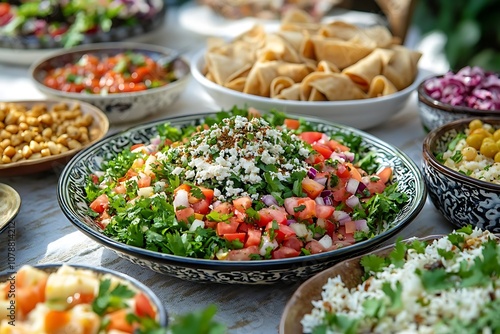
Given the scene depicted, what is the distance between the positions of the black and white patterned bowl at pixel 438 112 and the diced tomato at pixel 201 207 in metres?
1.06

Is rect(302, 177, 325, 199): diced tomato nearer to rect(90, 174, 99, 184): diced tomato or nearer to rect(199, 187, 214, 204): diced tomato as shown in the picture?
rect(199, 187, 214, 204): diced tomato

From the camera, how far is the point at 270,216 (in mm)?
1568

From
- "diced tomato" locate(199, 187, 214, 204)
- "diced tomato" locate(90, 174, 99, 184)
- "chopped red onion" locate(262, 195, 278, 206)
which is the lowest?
"diced tomato" locate(90, 174, 99, 184)

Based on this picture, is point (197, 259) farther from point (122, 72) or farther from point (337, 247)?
point (122, 72)

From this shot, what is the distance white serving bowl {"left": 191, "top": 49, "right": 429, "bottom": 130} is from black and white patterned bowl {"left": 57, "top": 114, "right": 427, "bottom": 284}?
329mm

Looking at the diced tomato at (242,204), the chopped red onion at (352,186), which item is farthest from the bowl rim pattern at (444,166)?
the diced tomato at (242,204)

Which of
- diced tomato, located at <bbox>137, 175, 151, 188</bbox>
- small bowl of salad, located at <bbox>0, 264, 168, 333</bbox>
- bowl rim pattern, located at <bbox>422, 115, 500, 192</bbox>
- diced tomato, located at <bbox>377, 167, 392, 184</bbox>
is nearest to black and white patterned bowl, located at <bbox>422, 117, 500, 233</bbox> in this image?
bowl rim pattern, located at <bbox>422, 115, 500, 192</bbox>

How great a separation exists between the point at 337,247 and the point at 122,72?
1669 mm

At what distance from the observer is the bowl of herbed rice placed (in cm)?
117

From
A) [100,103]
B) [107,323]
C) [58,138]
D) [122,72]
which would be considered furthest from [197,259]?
[122,72]

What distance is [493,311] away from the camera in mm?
1155

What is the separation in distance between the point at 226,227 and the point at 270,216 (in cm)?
12

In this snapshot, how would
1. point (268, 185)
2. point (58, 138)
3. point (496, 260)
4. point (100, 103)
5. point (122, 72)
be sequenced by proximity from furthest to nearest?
1. point (122, 72)
2. point (100, 103)
3. point (58, 138)
4. point (268, 185)
5. point (496, 260)

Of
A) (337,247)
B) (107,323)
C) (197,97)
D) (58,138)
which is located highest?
(107,323)
